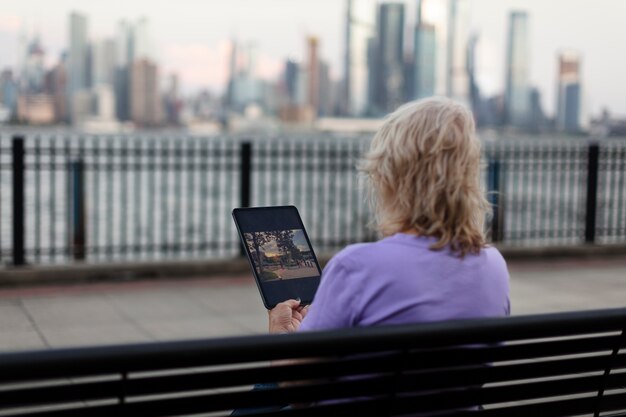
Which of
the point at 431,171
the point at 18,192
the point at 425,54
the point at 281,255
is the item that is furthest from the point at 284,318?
the point at 425,54

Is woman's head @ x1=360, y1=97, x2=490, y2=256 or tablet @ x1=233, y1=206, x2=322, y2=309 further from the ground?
woman's head @ x1=360, y1=97, x2=490, y2=256

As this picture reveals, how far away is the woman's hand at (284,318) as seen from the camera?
9.45ft

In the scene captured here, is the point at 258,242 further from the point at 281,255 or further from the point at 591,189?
the point at 591,189

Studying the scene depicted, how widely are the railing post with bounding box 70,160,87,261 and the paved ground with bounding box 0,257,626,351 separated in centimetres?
139

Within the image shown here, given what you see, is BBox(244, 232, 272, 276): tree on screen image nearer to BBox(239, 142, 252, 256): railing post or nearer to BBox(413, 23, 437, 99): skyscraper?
BBox(239, 142, 252, 256): railing post

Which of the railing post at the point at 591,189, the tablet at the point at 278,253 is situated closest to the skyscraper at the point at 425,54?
the railing post at the point at 591,189

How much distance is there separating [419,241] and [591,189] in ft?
35.4

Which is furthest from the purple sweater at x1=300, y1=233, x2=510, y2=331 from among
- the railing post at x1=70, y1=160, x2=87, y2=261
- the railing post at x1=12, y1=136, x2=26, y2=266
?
the railing post at x1=70, y1=160, x2=87, y2=261

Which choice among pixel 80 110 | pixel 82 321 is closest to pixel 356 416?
pixel 82 321

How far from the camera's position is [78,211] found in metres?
10.7

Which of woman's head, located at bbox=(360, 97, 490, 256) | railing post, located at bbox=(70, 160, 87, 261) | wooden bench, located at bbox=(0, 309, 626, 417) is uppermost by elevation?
woman's head, located at bbox=(360, 97, 490, 256)

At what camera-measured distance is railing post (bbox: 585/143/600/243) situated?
496 inches

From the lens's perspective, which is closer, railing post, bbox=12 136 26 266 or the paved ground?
the paved ground

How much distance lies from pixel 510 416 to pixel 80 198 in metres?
8.53
